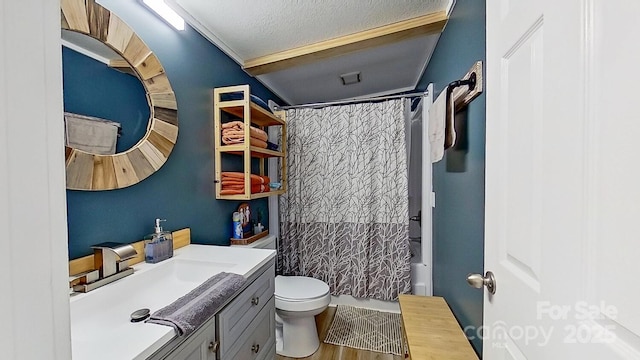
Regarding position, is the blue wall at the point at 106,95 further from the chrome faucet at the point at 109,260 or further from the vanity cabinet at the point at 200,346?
the vanity cabinet at the point at 200,346

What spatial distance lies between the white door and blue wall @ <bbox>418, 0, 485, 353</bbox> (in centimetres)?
38

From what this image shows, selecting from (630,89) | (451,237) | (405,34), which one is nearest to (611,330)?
(630,89)

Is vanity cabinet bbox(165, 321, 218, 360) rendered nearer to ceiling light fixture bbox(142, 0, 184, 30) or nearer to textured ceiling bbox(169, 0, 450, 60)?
ceiling light fixture bbox(142, 0, 184, 30)

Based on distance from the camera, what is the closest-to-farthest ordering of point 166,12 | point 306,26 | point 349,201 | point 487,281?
point 487,281
point 166,12
point 306,26
point 349,201

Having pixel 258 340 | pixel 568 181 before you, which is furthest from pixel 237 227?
pixel 568 181

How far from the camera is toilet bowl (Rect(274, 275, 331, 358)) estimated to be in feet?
5.69

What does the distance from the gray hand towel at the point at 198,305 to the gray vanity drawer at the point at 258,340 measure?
0.77 feet

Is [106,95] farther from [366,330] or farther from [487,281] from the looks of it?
[366,330]

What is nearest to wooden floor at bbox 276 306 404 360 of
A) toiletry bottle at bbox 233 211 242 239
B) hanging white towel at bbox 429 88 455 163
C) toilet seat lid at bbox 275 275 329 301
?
toilet seat lid at bbox 275 275 329 301

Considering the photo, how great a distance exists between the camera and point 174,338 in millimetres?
715

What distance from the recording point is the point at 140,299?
1012 millimetres

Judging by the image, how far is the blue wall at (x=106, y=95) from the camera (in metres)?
0.94

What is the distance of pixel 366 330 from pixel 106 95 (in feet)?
7.37

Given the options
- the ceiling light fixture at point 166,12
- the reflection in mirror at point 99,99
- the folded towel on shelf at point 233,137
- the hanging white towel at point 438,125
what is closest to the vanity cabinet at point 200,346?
the reflection in mirror at point 99,99
